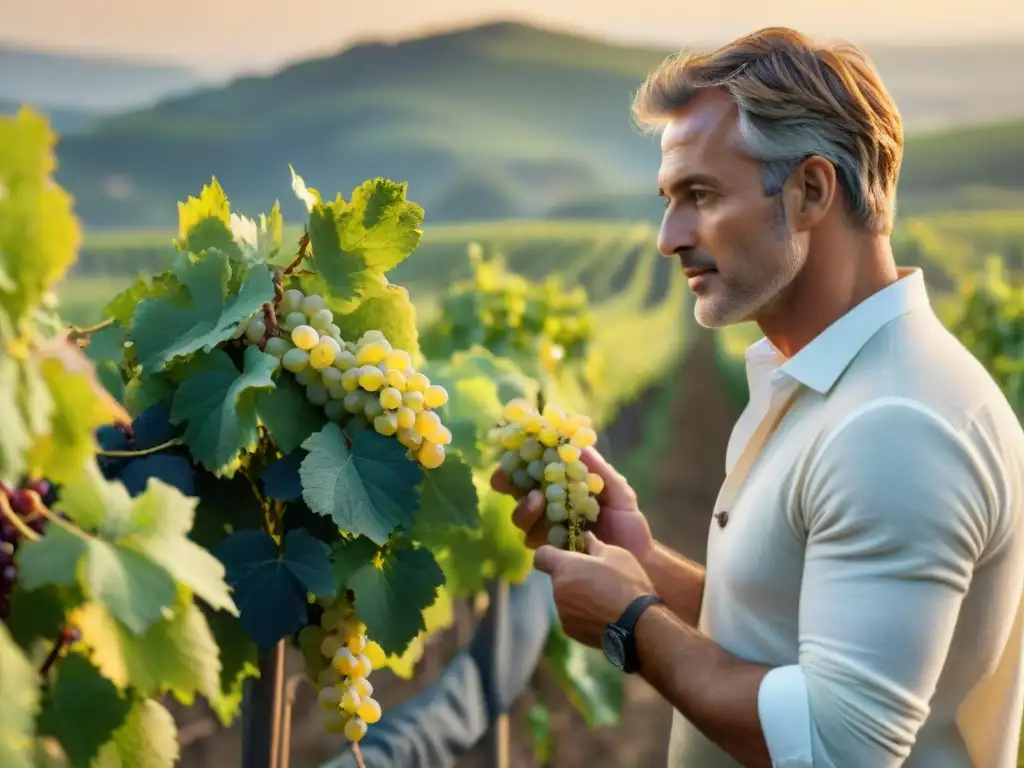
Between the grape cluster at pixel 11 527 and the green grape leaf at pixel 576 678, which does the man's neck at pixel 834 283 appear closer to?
the grape cluster at pixel 11 527

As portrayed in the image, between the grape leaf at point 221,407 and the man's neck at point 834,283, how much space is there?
773 millimetres

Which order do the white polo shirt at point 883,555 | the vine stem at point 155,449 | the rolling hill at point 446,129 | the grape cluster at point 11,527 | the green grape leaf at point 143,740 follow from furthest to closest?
the rolling hill at point 446,129
the white polo shirt at point 883,555
the vine stem at point 155,449
the green grape leaf at point 143,740
the grape cluster at point 11,527

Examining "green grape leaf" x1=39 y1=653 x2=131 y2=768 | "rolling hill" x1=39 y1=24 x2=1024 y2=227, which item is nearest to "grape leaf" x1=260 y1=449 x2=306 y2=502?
"green grape leaf" x1=39 y1=653 x2=131 y2=768

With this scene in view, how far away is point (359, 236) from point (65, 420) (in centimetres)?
57

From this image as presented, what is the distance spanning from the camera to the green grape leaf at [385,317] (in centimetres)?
132

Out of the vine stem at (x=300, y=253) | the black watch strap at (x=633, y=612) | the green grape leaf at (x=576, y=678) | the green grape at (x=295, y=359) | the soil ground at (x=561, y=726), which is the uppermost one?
the vine stem at (x=300, y=253)

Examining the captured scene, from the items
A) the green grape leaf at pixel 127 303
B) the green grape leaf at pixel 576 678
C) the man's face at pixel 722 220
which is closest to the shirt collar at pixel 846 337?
the man's face at pixel 722 220

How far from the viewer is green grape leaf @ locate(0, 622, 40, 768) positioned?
2.28 feet

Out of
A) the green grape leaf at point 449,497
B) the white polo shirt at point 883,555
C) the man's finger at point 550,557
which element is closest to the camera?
the white polo shirt at point 883,555

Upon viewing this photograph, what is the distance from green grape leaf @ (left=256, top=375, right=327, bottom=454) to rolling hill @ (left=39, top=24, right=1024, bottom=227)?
31.8ft

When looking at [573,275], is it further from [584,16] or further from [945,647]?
[945,647]

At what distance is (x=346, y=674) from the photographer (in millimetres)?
1247

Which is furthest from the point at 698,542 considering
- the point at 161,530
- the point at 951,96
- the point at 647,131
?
the point at 951,96

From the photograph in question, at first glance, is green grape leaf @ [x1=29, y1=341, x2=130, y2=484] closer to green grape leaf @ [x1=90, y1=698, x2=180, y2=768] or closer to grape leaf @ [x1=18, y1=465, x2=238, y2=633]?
grape leaf @ [x1=18, y1=465, x2=238, y2=633]
